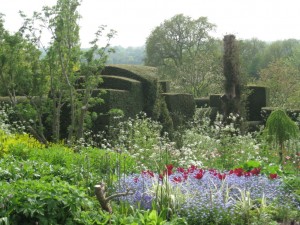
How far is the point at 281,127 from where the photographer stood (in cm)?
996

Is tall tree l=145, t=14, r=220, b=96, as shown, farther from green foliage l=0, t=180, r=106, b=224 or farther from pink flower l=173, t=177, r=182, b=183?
green foliage l=0, t=180, r=106, b=224

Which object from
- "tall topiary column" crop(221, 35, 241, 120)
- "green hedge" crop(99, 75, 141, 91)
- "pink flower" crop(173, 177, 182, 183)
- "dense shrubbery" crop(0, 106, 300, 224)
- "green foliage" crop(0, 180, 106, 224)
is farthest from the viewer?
"tall topiary column" crop(221, 35, 241, 120)

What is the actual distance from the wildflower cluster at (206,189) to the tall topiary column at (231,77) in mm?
9579

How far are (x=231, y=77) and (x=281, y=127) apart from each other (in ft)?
20.3

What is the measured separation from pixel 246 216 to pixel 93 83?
7.19 meters

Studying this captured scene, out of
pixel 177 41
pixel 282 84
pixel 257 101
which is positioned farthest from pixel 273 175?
pixel 177 41

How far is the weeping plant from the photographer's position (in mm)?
9898

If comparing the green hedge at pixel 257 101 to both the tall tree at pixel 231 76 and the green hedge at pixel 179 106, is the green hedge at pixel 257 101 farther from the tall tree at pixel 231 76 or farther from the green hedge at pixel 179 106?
the tall tree at pixel 231 76

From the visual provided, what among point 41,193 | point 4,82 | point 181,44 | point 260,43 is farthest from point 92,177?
point 260,43

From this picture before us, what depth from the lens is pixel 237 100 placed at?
1595cm

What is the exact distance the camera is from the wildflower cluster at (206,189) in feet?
17.1

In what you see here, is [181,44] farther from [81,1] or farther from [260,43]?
[81,1]

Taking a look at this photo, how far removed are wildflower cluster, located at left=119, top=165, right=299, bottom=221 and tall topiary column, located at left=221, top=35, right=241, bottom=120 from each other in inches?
377

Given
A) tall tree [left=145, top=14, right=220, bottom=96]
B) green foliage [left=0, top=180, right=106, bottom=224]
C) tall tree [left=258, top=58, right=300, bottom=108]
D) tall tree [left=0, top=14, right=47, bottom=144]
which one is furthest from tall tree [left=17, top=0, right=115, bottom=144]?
tall tree [left=145, top=14, right=220, bottom=96]
